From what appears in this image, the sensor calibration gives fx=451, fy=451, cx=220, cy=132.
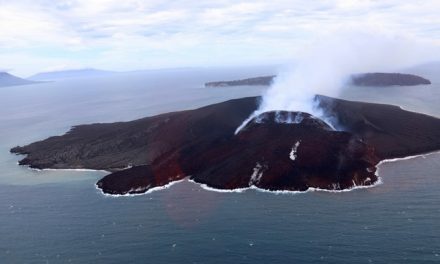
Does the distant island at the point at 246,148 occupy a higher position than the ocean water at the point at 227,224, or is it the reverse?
the distant island at the point at 246,148

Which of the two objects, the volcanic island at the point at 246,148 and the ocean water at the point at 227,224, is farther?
the volcanic island at the point at 246,148

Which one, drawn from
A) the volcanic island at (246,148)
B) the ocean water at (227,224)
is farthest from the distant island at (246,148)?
the ocean water at (227,224)

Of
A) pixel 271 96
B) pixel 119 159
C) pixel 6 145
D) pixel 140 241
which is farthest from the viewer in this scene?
→ pixel 6 145

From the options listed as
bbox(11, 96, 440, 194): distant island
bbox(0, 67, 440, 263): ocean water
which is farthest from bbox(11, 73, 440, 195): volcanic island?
bbox(0, 67, 440, 263): ocean water

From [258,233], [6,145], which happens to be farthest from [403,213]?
[6,145]

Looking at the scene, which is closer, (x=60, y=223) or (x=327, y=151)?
(x=60, y=223)

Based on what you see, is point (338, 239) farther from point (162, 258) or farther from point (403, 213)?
point (162, 258)

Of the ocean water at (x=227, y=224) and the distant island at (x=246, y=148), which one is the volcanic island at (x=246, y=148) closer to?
the distant island at (x=246, y=148)
